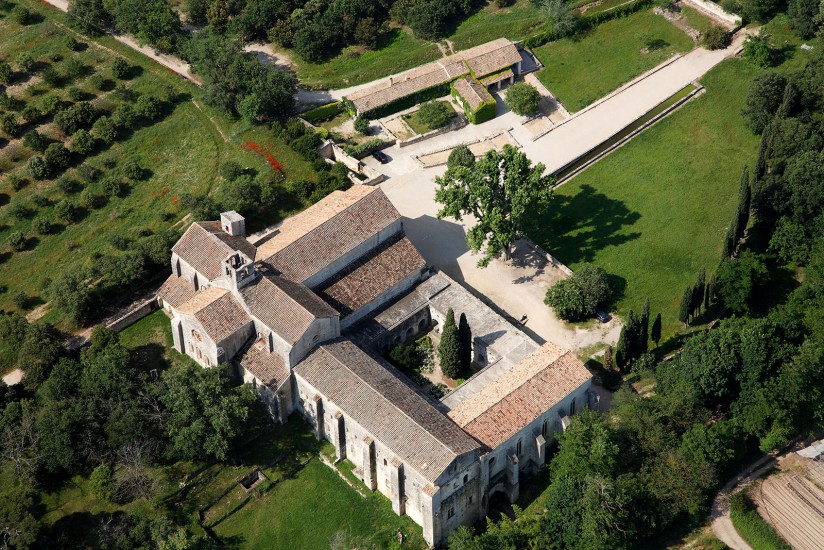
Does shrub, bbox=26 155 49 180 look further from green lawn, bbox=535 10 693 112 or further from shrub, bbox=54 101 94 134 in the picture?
green lawn, bbox=535 10 693 112

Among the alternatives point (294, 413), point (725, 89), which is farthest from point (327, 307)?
point (725, 89)

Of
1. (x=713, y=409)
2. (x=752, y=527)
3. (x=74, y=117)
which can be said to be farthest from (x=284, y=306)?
(x=74, y=117)

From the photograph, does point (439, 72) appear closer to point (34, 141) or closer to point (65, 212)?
point (65, 212)

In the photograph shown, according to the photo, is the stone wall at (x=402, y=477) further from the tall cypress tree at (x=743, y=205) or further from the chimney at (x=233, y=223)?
the tall cypress tree at (x=743, y=205)

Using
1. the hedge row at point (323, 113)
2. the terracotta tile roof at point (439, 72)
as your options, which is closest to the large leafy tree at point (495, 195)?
the terracotta tile roof at point (439, 72)

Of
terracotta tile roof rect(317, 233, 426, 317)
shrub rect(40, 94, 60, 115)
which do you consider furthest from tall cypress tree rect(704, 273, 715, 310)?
shrub rect(40, 94, 60, 115)

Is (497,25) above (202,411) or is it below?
above
